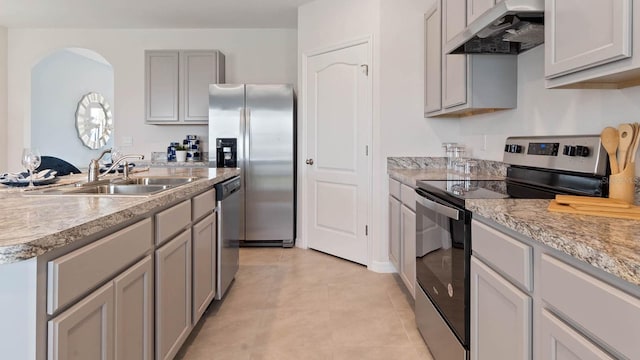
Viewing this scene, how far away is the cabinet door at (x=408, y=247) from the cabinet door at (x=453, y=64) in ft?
2.67

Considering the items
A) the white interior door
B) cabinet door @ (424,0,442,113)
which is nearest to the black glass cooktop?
cabinet door @ (424,0,442,113)

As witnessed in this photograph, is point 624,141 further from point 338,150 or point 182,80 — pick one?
point 182,80

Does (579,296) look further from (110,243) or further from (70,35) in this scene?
(70,35)

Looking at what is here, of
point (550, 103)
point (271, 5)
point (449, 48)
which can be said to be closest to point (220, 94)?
point (271, 5)

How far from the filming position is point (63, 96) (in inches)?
248

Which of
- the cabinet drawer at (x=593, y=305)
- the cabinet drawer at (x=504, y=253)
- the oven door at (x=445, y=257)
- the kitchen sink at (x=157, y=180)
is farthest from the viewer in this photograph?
the kitchen sink at (x=157, y=180)

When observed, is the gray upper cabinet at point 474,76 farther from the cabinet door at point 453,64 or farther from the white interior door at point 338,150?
the white interior door at point 338,150

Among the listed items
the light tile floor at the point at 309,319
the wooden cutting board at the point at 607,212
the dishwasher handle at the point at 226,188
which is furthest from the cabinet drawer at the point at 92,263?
the wooden cutting board at the point at 607,212

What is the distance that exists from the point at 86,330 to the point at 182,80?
4.14 m

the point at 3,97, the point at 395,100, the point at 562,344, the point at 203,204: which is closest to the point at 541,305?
the point at 562,344

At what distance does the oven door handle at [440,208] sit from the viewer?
1.55 metres

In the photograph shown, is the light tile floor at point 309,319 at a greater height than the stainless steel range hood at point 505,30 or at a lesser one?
lesser

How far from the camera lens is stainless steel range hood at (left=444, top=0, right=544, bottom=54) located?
5.11ft

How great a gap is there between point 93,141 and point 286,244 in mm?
4212
